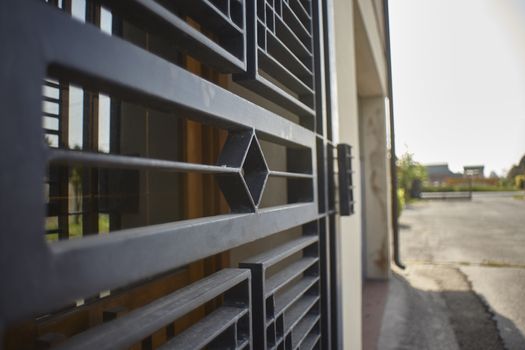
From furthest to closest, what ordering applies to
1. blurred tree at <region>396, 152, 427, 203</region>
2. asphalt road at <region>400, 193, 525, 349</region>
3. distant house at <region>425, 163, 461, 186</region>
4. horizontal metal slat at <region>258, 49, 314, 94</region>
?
1. distant house at <region>425, 163, 461, 186</region>
2. blurred tree at <region>396, 152, 427, 203</region>
3. asphalt road at <region>400, 193, 525, 349</region>
4. horizontal metal slat at <region>258, 49, 314, 94</region>

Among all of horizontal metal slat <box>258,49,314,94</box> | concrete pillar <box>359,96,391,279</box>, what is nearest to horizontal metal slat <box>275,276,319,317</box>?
horizontal metal slat <box>258,49,314,94</box>

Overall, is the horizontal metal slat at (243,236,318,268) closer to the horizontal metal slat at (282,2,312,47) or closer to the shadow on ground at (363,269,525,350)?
the horizontal metal slat at (282,2,312,47)

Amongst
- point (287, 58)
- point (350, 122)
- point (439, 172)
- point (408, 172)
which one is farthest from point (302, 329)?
point (439, 172)

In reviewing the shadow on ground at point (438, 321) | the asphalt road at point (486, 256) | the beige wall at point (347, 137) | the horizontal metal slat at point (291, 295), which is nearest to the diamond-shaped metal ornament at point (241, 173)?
the horizontal metal slat at point (291, 295)

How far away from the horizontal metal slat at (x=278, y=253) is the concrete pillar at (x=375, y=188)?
527cm

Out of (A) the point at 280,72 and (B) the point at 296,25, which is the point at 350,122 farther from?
(A) the point at 280,72

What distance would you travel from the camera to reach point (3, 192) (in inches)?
17.3

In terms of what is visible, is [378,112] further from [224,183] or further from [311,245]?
[224,183]

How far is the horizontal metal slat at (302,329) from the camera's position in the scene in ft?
4.54

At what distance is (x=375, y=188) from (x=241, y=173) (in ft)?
20.2

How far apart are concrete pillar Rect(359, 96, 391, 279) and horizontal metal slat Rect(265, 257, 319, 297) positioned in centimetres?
526

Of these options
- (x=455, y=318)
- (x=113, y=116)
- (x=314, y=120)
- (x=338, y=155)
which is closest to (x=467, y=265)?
(x=455, y=318)

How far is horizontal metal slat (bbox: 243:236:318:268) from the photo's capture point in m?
1.16

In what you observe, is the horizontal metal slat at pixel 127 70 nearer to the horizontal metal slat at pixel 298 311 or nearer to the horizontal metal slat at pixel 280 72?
the horizontal metal slat at pixel 280 72
